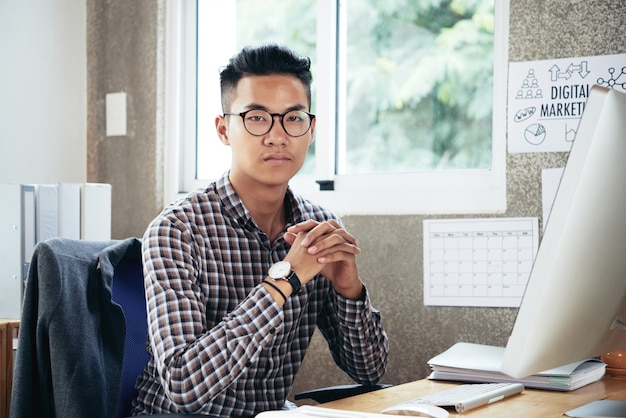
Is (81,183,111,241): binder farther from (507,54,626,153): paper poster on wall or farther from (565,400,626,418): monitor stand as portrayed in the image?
(565,400,626,418): monitor stand

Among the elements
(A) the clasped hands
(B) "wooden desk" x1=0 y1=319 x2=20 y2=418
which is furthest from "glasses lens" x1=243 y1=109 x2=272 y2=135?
(B) "wooden desk" x1=0 y1=319 x2=20 y2=418

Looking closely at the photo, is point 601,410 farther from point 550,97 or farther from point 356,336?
point 550,97

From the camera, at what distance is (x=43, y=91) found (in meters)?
2.72

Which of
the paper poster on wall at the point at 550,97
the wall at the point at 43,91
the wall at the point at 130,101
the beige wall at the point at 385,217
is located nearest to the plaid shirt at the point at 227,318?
the beige wall at the point at 385,217

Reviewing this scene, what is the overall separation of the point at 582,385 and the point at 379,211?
2.96ft

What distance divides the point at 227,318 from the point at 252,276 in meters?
0.21

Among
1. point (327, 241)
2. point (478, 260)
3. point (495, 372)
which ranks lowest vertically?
point (495, 372)

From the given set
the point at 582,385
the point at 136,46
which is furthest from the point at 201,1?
the point at 582,385

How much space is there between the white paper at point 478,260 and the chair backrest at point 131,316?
82 cm

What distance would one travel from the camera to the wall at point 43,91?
259 cm

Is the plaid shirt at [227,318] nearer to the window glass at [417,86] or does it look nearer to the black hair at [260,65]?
the black hair at [260,65]

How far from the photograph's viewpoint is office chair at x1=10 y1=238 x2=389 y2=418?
1.58 meters

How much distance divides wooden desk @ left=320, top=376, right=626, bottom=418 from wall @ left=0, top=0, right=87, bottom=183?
1.64 m

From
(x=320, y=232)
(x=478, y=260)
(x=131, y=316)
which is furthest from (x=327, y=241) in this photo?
(x=478, y=260)
